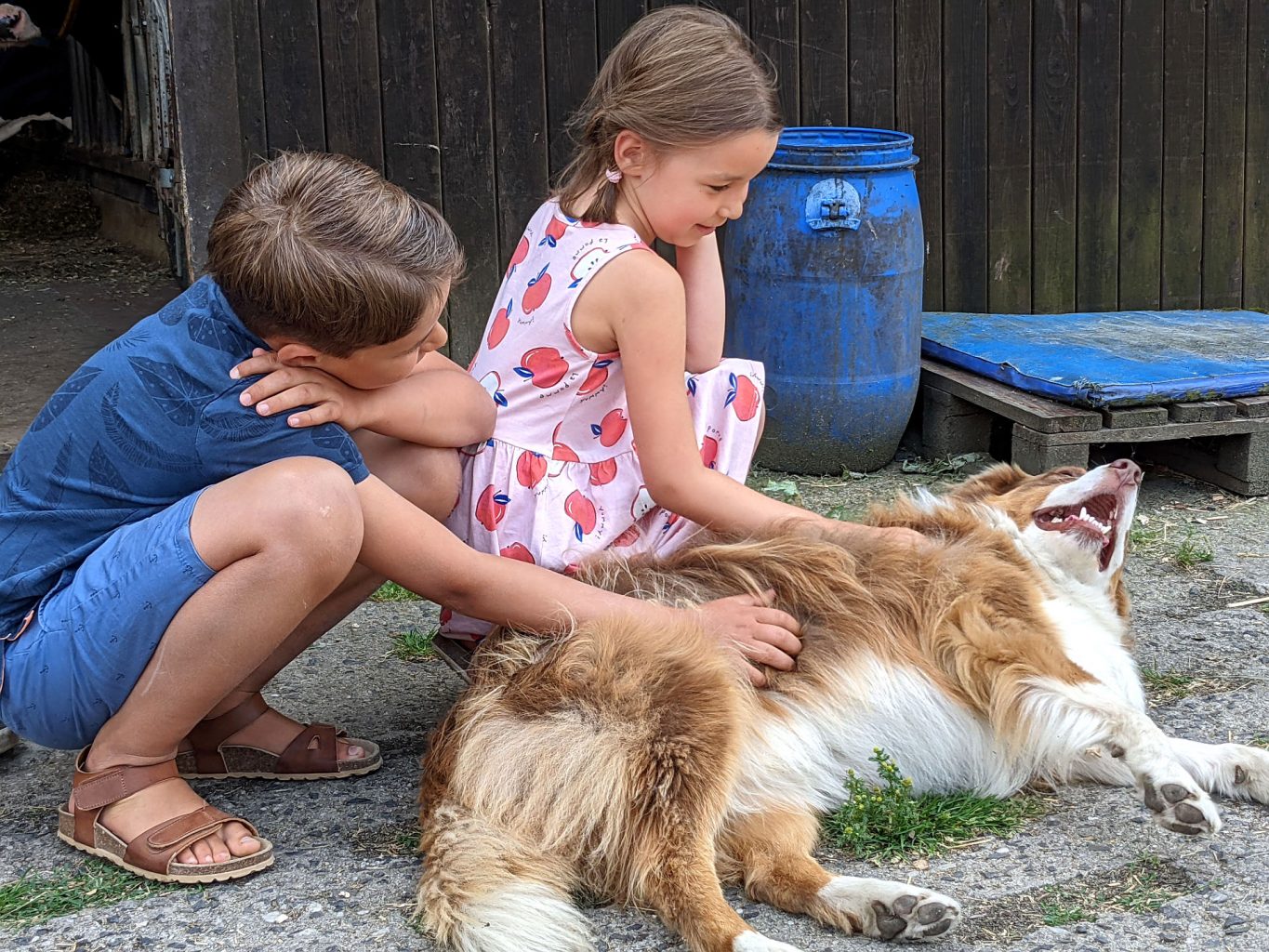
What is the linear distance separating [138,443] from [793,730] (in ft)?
4.65

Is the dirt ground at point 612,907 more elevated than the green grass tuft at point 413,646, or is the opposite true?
the green grass tuft at point 413,646

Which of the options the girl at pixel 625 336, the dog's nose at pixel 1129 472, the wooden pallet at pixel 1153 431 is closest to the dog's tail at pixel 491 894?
the girl at pixel 625 336

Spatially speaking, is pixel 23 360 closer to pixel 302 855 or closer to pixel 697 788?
pixel 302 855

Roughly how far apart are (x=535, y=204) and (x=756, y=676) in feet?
10.6

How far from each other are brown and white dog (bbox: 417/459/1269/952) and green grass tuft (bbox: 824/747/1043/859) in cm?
6

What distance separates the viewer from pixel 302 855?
8.61 ft

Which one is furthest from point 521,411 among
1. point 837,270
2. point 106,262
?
point 106,262

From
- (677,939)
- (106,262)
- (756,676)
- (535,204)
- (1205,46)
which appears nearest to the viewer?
(677,939)

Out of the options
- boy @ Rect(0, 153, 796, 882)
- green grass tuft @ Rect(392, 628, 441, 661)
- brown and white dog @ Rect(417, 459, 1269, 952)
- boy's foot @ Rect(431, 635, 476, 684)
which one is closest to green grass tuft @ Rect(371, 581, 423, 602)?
green grass tuft @ Rect(392, 628, 441, 661)

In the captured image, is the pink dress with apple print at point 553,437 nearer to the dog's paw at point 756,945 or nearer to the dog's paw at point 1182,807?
the dog's paw at point 756,945

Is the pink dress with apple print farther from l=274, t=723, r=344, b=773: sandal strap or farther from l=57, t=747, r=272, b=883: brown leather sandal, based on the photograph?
l=57, t=747, r=272, b=883: brown leather sandal

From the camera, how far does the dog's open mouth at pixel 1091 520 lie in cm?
319

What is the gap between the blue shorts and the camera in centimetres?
239

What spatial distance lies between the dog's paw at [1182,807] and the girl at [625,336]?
0.82 m
